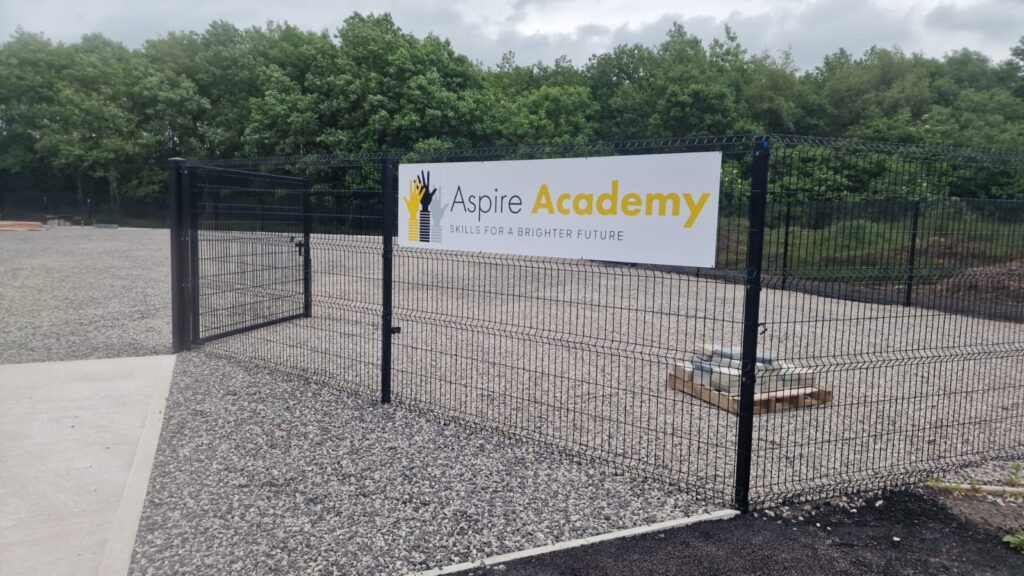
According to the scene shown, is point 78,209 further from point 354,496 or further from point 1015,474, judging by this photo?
point 1015,474

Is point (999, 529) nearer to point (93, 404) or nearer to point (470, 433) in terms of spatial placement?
point (470, 433)

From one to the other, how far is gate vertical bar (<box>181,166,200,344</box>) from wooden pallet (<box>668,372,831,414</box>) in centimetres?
525

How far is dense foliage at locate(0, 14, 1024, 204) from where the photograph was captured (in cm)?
3042

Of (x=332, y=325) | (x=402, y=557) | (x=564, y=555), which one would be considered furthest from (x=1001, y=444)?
(x=332, y=325)

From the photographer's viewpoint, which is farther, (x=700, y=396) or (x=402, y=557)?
(x=700, y=396)

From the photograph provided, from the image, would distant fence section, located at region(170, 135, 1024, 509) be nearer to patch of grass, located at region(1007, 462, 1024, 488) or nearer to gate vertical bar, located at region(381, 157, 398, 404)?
gate vertical bar, located at region(381, 157, 398, 404)

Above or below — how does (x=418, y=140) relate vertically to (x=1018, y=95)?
below

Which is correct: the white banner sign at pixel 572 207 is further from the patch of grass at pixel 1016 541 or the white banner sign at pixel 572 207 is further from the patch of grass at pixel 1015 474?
the patch of grass at pixel 1015 474

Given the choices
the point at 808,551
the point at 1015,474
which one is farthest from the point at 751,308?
the point at 1015,474

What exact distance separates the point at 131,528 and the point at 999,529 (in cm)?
466

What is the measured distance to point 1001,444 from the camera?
523 centimetres

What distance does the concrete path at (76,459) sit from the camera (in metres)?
3.50

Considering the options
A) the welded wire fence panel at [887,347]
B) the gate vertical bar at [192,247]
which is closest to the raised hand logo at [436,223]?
the welded wire fence panel at [887,347]

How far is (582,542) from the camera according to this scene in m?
3.56
